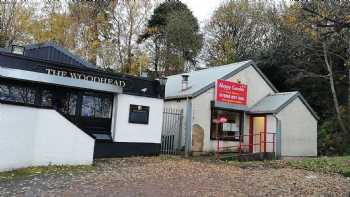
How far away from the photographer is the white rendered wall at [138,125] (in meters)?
19.2

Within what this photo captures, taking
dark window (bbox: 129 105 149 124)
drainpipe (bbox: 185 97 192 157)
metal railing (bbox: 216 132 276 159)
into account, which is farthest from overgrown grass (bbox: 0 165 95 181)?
metal railing (bbox: 216 132 276 159)

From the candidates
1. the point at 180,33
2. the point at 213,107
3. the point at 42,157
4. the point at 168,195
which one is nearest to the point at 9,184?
the point at 42,157

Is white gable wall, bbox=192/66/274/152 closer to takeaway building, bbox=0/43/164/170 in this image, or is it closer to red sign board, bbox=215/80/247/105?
red sign board, bbox=215/80/247/105

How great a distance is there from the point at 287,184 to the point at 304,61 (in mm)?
20406

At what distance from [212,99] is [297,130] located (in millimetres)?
5739

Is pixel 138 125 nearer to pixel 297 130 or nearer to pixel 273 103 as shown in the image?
pixel 273 103

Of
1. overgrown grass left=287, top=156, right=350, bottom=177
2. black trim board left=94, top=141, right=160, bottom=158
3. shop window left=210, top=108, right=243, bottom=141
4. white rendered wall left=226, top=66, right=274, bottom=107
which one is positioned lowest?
→ overgrown grass left=287, top=156, right=350, bottom=177

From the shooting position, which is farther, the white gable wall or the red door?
the red door

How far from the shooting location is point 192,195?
1044 centimetres

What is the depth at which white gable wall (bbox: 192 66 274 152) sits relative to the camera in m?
22.7

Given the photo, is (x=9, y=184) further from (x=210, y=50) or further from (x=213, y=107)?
(x=210, y=50)

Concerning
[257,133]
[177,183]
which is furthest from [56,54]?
[257,133]

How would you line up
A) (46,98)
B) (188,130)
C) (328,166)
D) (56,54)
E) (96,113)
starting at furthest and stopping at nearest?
(188,130), (56,54), (96,113), (46,98), (328,166)

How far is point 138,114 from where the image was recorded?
64.8 feet
